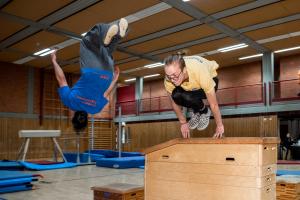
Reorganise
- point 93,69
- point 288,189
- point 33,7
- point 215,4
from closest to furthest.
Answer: point 93,69
point 288,189
point 215,4
point 33,7

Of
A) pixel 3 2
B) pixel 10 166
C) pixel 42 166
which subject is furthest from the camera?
pixel 42 166

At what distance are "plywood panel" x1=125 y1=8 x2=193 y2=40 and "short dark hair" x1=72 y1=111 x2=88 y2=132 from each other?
5622 mm

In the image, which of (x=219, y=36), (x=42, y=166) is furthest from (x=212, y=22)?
(x=42, y=166)

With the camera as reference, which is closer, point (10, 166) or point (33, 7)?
point (33, 7)

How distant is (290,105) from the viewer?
38.1ft

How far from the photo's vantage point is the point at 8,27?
32.9ft

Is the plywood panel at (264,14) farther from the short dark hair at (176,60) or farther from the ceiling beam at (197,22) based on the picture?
the short dark hair at (176,60)

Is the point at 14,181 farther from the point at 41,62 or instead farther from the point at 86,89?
the point at 41,62

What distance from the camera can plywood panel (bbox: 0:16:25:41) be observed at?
955cm

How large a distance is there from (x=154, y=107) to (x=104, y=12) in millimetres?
10834

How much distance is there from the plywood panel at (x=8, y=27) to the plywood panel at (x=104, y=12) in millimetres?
1370

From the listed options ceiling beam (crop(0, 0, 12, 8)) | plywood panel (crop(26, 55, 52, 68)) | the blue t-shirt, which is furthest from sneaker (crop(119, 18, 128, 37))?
plywood panel (crop(26, 55, 52, 68))

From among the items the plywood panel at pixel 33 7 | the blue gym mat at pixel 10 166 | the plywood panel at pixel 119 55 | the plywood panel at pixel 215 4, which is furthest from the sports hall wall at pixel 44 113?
the plywood panel at pixel 33 7

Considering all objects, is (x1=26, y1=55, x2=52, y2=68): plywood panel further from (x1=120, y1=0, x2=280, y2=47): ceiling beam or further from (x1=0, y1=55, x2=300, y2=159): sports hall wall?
(x1=120, y1=0, x2=280, y2=47): ceiling beam
